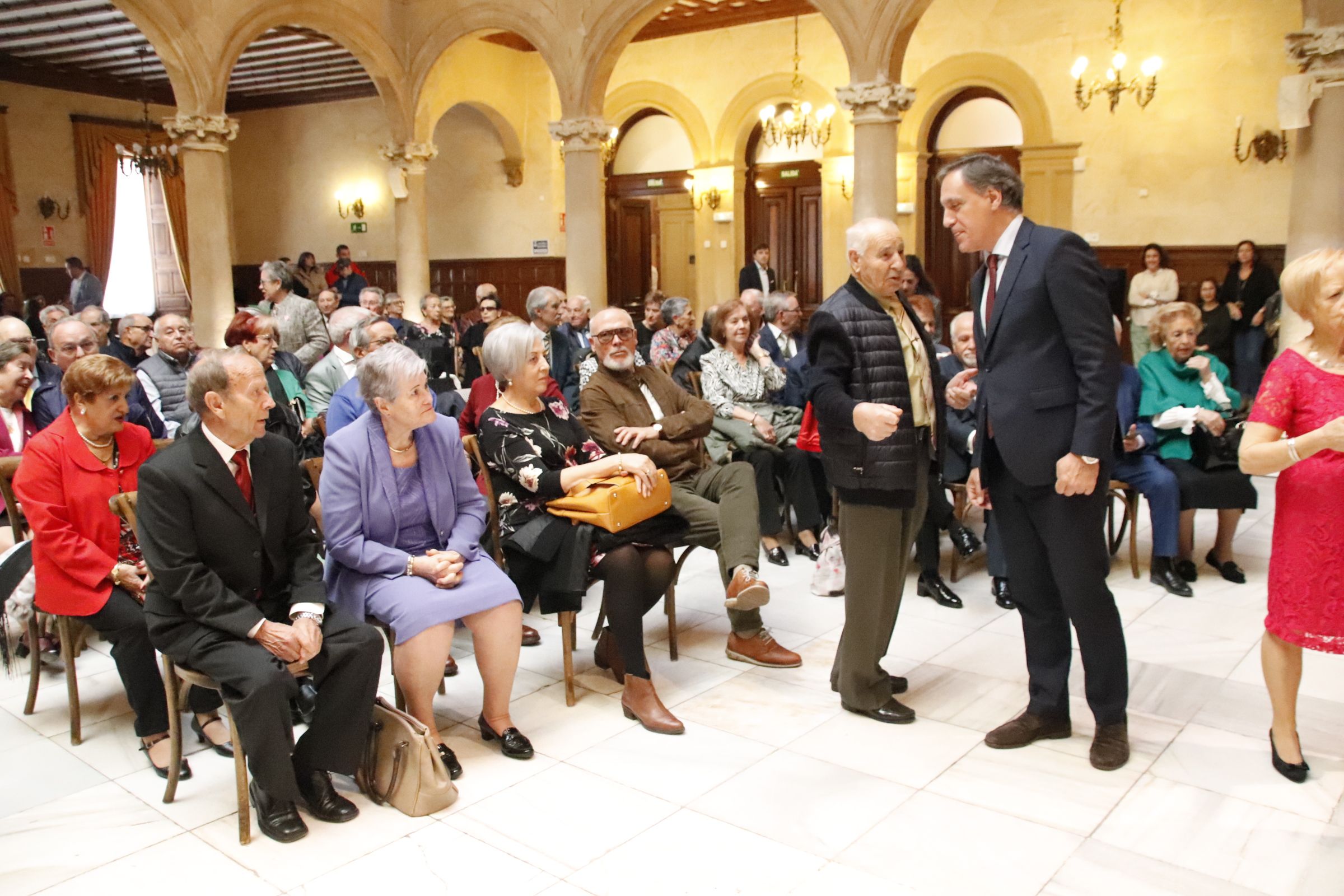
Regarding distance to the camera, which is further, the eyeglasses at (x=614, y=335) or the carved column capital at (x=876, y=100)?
the carved column capital at (x=876, y=100)

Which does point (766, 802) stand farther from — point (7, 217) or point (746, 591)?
point (7, 217)

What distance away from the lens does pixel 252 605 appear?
2789 millimetres

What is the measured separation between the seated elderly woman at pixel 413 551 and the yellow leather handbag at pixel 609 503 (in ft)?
1.16

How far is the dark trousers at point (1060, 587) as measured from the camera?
9.53 feet

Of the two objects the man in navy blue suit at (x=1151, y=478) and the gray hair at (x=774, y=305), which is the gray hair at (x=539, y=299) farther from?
the man in navy blue suit at (x=1151, y=478)

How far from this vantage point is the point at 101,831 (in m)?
2.77

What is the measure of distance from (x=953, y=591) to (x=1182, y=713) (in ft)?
4.65

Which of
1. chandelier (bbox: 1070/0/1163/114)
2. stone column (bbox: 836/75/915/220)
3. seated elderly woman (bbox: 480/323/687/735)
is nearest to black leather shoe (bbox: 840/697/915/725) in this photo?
seated elderly woman (bbox: 480/323/687/735)

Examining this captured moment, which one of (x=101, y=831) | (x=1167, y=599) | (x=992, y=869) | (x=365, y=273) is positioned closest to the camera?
(x=992, y=869)

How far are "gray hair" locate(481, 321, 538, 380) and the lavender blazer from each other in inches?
13.8

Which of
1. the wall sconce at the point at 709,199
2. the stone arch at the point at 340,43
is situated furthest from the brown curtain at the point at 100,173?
the wall sconce at the point at 709,199

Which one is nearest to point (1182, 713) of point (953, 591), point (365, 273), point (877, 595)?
point (877, 595)

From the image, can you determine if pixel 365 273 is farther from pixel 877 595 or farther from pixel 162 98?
pixel 877 595

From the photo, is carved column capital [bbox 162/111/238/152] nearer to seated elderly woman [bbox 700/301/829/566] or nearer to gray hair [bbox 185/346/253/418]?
seated elderly woman [bbox 700/301/829/566]
